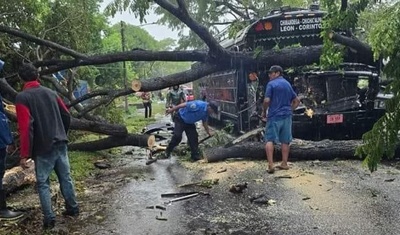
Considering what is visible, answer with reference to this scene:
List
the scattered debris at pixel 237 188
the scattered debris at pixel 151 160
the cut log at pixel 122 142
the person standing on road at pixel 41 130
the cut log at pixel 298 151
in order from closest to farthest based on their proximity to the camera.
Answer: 1. the person standing on road at pixel 41 130
2. the scattered debris at pixel 237 188
3. the cut log at pixel 298 151
4. the scattered debris at pixel 151 160
5. the cut log at pixel 122 142

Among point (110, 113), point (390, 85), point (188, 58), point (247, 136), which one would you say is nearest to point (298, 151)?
point (247, 136)

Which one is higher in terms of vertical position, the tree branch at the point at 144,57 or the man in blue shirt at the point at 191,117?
the tree branch at the point at 144,57

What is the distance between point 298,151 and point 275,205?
113 inches

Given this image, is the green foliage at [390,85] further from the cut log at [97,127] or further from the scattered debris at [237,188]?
the cut log at [97,127]

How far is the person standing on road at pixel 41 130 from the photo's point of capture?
4.90 metres

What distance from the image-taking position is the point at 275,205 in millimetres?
5609

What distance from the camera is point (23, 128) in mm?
4844

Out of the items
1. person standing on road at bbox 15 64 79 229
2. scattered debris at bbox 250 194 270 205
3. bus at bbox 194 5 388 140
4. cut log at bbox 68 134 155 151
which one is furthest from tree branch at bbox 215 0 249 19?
person standing on road at bbox 15 64 79 229

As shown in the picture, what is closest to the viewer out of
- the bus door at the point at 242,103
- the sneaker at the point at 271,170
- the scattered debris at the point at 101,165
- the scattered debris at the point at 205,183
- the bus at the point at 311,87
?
the scattered debris at the point at 205,183

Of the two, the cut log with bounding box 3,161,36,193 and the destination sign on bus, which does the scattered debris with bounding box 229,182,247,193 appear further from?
the destination sign on bus

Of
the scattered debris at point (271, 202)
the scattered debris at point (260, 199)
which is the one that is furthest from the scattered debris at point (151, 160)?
the scattered debris at point (271, 202)

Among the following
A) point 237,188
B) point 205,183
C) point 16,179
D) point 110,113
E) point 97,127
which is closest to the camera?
point 237,188

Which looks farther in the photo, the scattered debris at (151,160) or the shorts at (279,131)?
the scattered debris at (151,160)

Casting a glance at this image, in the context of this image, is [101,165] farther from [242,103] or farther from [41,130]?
[242,103]
